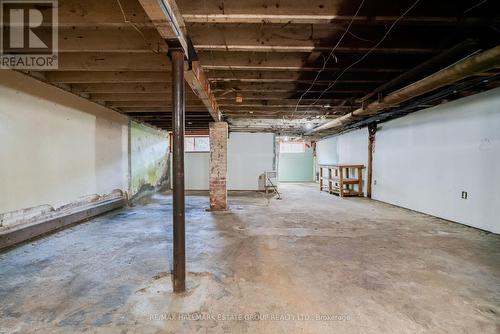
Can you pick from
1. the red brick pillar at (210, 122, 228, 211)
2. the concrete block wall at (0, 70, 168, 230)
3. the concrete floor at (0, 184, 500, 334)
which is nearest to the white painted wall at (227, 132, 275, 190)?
the red brick pillar at (210, 122, 228, 211)

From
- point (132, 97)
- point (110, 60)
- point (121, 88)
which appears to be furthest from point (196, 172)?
point (110, 60)

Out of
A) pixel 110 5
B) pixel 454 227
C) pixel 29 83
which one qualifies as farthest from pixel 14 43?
pixel 454 227

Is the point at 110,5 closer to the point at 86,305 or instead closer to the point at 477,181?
the point at 86,305

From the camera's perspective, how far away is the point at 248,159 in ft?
28.9

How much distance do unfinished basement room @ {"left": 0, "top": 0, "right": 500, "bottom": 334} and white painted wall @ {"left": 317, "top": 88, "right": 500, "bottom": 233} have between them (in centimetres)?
3

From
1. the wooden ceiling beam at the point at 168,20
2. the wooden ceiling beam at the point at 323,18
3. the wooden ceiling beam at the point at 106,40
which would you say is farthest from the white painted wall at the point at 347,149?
the wooden ceiling beam at the point at 106,40

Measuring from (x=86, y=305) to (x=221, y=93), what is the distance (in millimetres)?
3474

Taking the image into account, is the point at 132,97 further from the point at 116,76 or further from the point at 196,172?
the point at 196,172

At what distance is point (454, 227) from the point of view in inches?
161

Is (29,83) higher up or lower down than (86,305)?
higher up

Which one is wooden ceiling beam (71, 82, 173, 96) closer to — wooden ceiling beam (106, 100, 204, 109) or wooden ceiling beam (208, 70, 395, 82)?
wooden ceiling beam (106, 100, 204, 109)

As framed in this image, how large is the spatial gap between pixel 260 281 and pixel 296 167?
10911 millimetres

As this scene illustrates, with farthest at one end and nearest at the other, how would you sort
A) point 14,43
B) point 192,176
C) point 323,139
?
1. point 323,139
2. point 192,176
3. point 14,43

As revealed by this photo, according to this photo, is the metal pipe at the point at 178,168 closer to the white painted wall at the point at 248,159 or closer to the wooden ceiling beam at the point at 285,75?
the wooden ceiling beam at the point at 285,75
